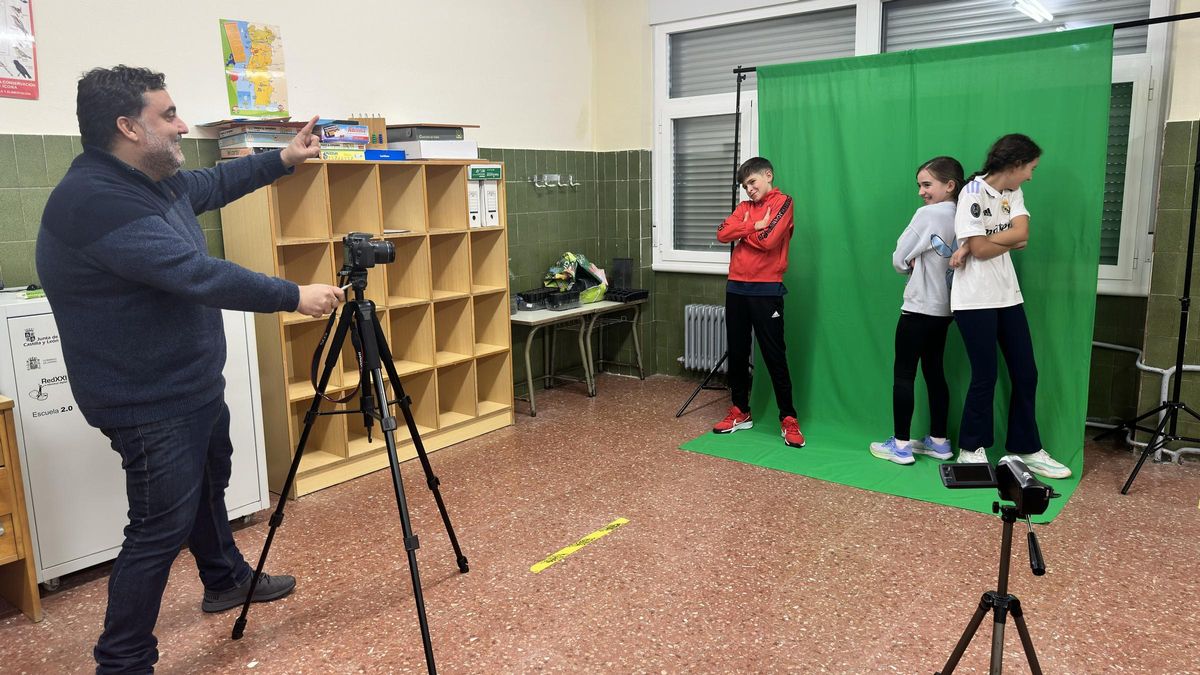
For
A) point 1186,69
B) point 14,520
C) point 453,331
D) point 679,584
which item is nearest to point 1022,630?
point 679,584

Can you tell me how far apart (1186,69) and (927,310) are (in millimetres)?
1508

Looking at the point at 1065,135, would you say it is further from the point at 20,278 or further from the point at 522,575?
the point at 20,278

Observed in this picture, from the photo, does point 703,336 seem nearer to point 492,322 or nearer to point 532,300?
point 532,300

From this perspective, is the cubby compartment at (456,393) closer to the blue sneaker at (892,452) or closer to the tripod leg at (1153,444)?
the blue sneaker at (892,452)

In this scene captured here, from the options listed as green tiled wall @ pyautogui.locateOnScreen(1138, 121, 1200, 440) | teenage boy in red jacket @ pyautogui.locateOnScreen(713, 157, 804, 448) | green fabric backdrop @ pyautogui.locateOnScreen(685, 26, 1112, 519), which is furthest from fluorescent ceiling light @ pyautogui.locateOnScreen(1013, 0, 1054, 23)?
teenage boy in red jacket @ pyautogui.locateOnScreen(713, 157, 804, 448)

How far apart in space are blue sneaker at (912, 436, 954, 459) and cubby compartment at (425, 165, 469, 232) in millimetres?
2529

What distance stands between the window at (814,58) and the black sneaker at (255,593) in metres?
3.37

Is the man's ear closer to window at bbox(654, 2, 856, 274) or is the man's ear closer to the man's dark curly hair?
the man's dark curly hair

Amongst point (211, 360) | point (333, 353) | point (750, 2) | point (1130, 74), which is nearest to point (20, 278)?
point (211, 360)

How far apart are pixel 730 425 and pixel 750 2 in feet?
8.35

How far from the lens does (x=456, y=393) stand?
4.50 metres

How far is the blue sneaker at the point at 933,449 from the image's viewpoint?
153 inches

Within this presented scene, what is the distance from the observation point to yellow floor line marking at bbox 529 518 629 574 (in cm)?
290

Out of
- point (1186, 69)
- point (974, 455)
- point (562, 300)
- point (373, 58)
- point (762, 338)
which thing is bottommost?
point (974, 455)
